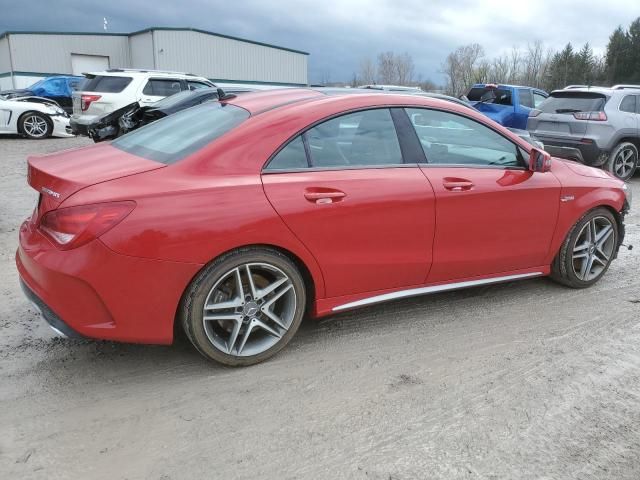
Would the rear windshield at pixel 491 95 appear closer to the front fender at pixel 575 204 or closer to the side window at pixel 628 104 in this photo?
the side window at pixel 628 104

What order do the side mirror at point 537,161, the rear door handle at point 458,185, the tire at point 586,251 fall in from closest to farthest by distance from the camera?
the rear door handle at point 458,185
the side mirror at point 537,161
the tire at point 586,251

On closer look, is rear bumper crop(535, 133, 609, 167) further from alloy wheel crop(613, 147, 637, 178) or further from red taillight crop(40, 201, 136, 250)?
red taillight crop(40, 201, 136, 250)

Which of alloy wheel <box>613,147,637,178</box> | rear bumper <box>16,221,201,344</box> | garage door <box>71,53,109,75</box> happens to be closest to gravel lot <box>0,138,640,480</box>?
rear bumper <box>16,221,201,344</box>

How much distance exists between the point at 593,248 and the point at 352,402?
2699mm

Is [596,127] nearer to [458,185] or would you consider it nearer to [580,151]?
[580,151]

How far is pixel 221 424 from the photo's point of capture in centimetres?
264

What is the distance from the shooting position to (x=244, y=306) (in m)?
3.01

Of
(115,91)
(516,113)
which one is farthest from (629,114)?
(115,91)

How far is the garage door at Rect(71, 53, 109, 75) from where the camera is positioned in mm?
34844

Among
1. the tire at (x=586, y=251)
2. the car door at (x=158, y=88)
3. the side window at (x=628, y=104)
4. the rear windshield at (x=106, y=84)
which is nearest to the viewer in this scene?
the tire at (x=586, y=251)

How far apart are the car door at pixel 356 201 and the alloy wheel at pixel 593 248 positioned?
160cm

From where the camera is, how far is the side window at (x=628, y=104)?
9.32 m

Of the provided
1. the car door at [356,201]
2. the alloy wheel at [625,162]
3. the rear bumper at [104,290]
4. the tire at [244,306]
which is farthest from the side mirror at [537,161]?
the alloy wheel at [625,162]

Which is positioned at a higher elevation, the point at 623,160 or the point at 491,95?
the point at 491,95
